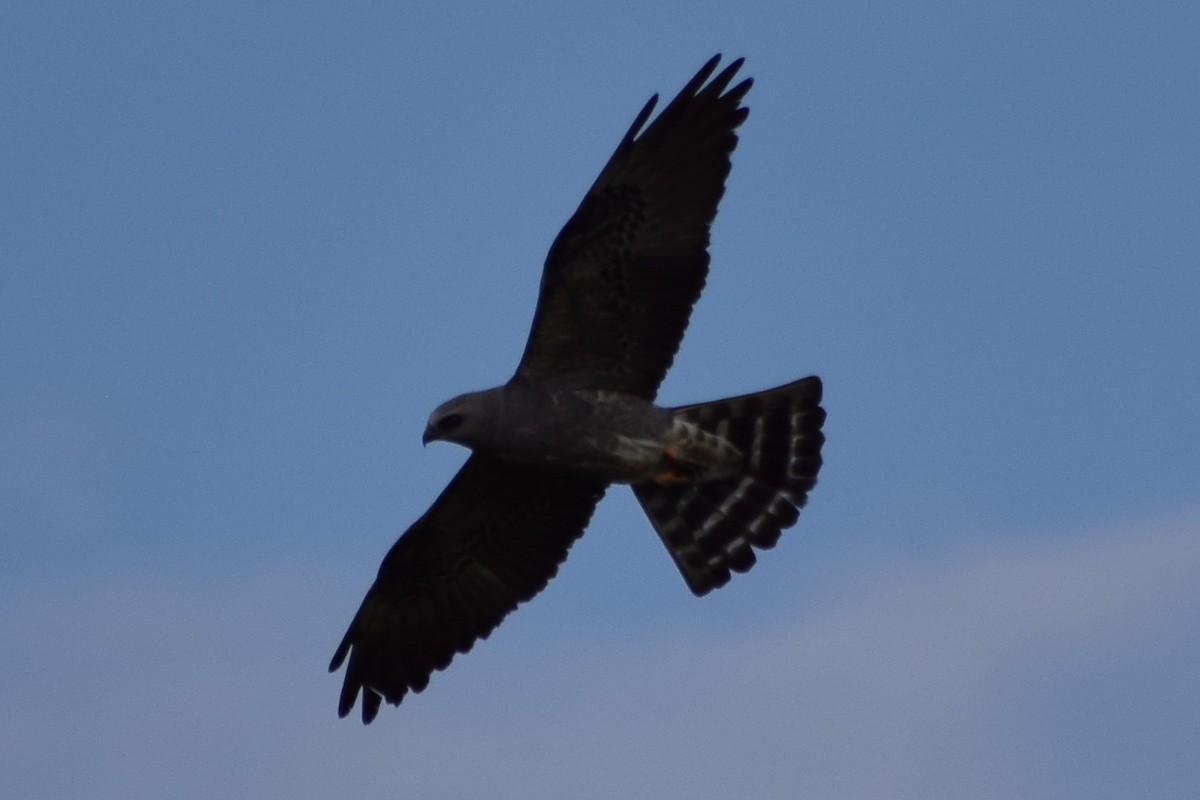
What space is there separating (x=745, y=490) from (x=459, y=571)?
1929 millimetres

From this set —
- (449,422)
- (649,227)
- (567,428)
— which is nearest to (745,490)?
(567,428)

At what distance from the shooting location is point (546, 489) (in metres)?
13.8

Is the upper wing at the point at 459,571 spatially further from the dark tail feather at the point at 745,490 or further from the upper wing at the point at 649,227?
the upper wing at the point at 649,227

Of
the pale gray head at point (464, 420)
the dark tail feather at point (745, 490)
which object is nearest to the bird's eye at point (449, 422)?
the pale gray head at point (464, 420)

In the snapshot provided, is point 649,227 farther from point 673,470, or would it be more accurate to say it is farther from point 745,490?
point 745,490

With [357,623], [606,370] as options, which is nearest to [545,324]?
[606,370]

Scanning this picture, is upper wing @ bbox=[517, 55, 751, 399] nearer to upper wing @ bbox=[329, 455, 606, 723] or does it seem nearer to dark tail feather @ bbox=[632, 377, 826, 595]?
dark tail feather @ bbox=[632, 377, 826, 595]

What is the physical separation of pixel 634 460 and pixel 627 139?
193 centimetres

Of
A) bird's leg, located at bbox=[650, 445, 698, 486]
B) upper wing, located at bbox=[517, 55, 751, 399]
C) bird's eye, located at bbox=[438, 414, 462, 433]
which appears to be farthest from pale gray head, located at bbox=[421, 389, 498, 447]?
bird's leg, located at bbox=[650, 445, 698, 486]

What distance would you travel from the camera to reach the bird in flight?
42.3 ft

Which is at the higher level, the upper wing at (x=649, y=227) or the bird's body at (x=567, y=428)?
the upper wing at (x=649, y=227)

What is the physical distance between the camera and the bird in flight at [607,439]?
1288 centimetres

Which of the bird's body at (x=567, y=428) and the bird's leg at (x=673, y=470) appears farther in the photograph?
the bird's leg at (x=673, y=470)

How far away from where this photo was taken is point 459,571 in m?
14.1
